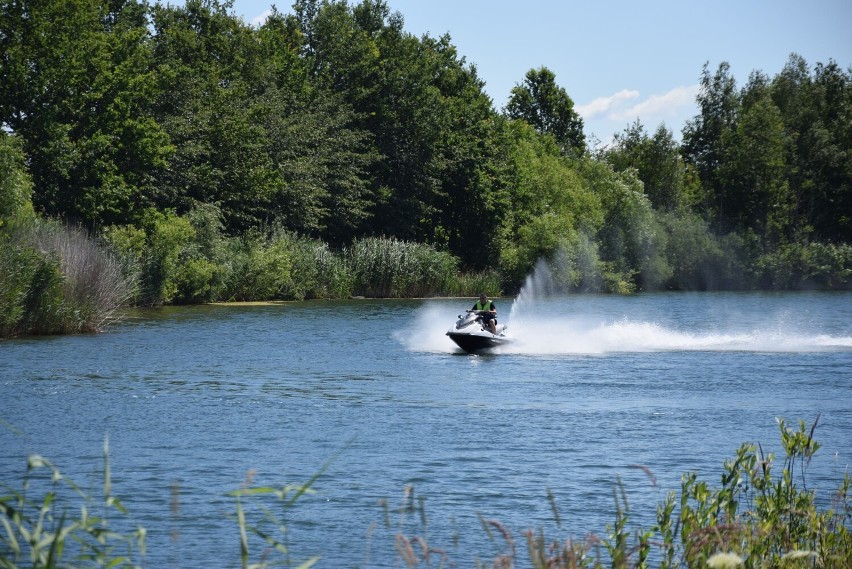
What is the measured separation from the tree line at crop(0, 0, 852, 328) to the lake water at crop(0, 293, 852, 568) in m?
13.6

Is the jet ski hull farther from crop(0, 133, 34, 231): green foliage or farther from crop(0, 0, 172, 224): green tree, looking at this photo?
crop(0, 0, 172, 224): green tree

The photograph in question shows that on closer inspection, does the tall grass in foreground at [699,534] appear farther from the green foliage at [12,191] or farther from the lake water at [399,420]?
the green foliage at [12,191]

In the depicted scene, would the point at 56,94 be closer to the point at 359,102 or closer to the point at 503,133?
the point at 359,102

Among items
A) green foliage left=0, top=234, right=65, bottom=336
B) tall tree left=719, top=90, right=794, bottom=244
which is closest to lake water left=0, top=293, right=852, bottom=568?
green foliage left=0, top=234, right=65, bottom=336

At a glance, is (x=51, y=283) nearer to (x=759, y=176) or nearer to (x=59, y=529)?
(x=59, y=529)

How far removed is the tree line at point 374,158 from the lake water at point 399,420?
13.6m

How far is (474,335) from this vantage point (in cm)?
3522

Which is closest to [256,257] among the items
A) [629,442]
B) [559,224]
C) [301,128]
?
[301,128]

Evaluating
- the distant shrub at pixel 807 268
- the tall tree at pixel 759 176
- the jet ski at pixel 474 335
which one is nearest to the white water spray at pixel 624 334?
the jet ski at pixel 474 335

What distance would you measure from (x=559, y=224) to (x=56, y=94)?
37.3 m

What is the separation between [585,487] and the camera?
15820mm

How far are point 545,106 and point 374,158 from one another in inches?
1854

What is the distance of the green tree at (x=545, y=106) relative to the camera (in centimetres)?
11875

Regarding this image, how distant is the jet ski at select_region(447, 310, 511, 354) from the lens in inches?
1388
